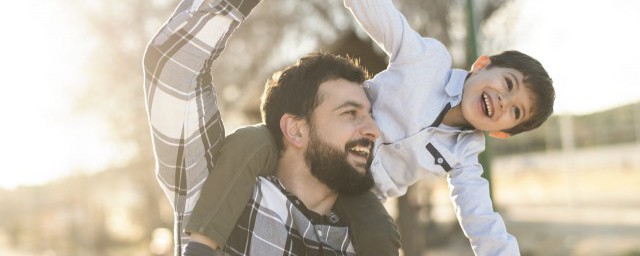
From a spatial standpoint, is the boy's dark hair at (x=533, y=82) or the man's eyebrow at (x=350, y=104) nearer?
the man's eyebrow at (x=350, y=104)

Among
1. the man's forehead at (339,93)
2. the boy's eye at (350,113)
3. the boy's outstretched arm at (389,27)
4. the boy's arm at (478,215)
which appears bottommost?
the boy's arm at (478,215)

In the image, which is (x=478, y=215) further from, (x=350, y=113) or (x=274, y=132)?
(x=274, y=132)

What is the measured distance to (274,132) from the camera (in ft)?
8.20

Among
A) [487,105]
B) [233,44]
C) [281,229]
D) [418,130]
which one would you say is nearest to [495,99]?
[487,105]

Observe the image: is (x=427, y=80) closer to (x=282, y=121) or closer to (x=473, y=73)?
(x=473, y=73)

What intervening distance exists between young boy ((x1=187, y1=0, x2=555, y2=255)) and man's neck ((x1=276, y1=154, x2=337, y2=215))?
24 centimetres

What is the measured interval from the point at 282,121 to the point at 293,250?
1.27 feet

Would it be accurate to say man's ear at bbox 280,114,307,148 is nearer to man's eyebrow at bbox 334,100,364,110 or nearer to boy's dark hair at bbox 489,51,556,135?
man's eyebrow at bbox 334,100,364,110

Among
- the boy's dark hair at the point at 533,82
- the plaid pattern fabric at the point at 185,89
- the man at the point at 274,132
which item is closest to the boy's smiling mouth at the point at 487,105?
the boy's dark hair at the point at 533,82

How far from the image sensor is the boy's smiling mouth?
9.02 ft

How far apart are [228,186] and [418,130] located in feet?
2.53

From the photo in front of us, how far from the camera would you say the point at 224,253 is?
231 cm

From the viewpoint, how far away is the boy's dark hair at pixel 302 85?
2.46 metres

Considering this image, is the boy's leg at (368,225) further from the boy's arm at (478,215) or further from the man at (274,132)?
the boy's arm at (478,215)
